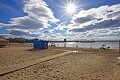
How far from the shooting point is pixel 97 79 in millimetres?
8164

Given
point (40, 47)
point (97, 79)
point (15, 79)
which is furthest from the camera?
Answer: point (40, 47)

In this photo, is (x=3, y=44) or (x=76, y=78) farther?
(x=3, y=44)

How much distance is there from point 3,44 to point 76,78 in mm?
38183

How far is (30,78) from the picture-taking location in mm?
7957

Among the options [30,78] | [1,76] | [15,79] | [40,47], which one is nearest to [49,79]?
[30,78]

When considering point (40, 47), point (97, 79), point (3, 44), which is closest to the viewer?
point (97, 79)

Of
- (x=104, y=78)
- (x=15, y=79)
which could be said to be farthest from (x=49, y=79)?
(x=104, y=78)

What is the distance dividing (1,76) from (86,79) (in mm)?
4643

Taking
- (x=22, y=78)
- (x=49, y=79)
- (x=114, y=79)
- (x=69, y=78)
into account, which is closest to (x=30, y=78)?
(x=22, y=78)

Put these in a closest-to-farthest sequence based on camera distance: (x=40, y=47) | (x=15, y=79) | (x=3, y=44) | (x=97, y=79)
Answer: (x=15, y=79) → (x=97, y=79) → (x=40, y=47) → (x=3, y=44)

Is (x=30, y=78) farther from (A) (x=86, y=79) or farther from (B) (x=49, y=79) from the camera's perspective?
(A) (x=86, y=79)

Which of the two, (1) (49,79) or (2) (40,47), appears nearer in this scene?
(1) (49,79)

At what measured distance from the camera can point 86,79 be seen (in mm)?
8109

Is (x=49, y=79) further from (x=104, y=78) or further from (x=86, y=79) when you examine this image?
(x=104, y=78)
